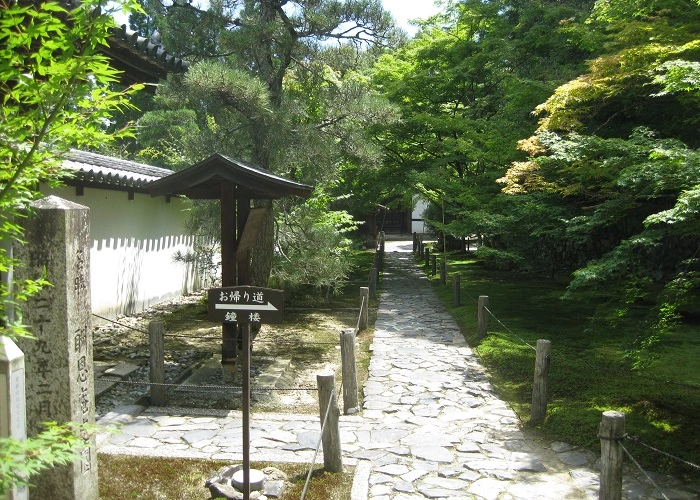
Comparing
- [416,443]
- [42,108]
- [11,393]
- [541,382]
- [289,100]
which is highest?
[289,100]

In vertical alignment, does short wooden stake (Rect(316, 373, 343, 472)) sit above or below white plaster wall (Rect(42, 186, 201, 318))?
below

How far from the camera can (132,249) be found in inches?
558

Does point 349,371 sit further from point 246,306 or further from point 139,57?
point 139,57

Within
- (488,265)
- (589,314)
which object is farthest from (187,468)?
(488,265)

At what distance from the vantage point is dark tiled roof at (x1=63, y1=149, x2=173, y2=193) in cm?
1051

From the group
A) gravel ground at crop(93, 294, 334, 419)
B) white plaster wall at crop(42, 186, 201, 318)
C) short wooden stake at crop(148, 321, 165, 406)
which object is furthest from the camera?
white plaster wall at crop(42, 186, 201, 318)

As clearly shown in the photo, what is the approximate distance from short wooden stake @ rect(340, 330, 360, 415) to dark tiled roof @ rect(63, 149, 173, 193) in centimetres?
431

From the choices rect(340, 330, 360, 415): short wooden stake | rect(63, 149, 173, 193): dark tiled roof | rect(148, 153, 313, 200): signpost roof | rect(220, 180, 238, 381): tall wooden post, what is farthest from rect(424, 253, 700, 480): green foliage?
rect(63, 149, 173, 193): dark tiled roof

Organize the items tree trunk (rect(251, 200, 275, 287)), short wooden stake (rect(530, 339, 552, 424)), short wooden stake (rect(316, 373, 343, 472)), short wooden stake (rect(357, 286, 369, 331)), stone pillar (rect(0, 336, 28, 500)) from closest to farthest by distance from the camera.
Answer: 1. stone pillar (rect(0, 336, 28, 500))
2. short wooden stake (rect(316, 373, 343, 472))
3. short wooden stake (rect(530, 339, 552, 424))
4. tree trunk (rect(251, 200, 275, 287))
5. short wooden stake (rect(357, 286, 369, 331))

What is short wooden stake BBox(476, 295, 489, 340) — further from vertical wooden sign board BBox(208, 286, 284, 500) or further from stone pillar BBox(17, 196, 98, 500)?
stone pillar BBox(17, 196, 98, 500)

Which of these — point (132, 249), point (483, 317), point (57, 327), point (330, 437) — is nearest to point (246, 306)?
point (57, 327)

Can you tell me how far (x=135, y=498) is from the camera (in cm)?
520

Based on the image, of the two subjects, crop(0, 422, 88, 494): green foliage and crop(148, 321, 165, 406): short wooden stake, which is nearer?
crop(0, 422, 88, 494): green foliage

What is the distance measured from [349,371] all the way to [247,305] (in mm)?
2982
